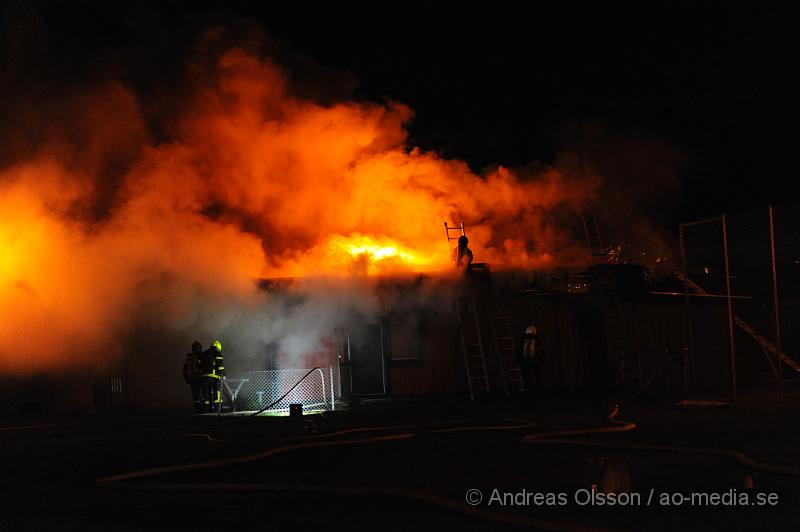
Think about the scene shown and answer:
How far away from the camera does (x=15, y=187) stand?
21328 millimetres

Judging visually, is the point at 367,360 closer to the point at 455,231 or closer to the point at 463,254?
the point at 463,254

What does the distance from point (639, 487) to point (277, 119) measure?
1684 cm

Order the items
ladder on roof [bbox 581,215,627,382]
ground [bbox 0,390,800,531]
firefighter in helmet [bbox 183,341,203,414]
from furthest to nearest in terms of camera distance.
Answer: ladder on roof [bbox 581,215,627,382], firefighter in helmet [bbox 183,341,203,414], ground [bbox 0,390,800,531]

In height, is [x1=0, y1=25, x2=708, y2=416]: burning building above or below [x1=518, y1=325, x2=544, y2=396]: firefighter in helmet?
above

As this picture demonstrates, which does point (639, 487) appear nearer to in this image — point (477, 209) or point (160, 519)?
point (160, 519)

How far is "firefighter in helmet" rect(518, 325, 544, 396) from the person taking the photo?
21938mm

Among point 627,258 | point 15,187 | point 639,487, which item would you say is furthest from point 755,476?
point 627,258

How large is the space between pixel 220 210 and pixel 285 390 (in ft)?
17.5

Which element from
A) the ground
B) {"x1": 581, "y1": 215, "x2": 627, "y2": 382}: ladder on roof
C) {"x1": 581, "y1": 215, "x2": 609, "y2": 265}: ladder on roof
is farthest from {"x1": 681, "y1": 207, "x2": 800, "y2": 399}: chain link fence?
the ground

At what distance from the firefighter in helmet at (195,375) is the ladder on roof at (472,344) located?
267 inches

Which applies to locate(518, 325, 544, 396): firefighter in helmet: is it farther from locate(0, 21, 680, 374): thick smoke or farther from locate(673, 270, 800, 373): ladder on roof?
locate(673, 270, 800, 373): ladder on roof

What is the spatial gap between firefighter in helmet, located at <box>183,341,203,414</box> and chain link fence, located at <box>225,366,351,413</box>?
0.73m

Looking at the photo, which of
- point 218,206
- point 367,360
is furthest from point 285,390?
point 218,206

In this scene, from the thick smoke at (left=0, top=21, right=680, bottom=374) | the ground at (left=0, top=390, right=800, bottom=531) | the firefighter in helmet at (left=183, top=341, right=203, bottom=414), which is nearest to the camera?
the ground at (left=0, top=390, right=800, bottom=531)
